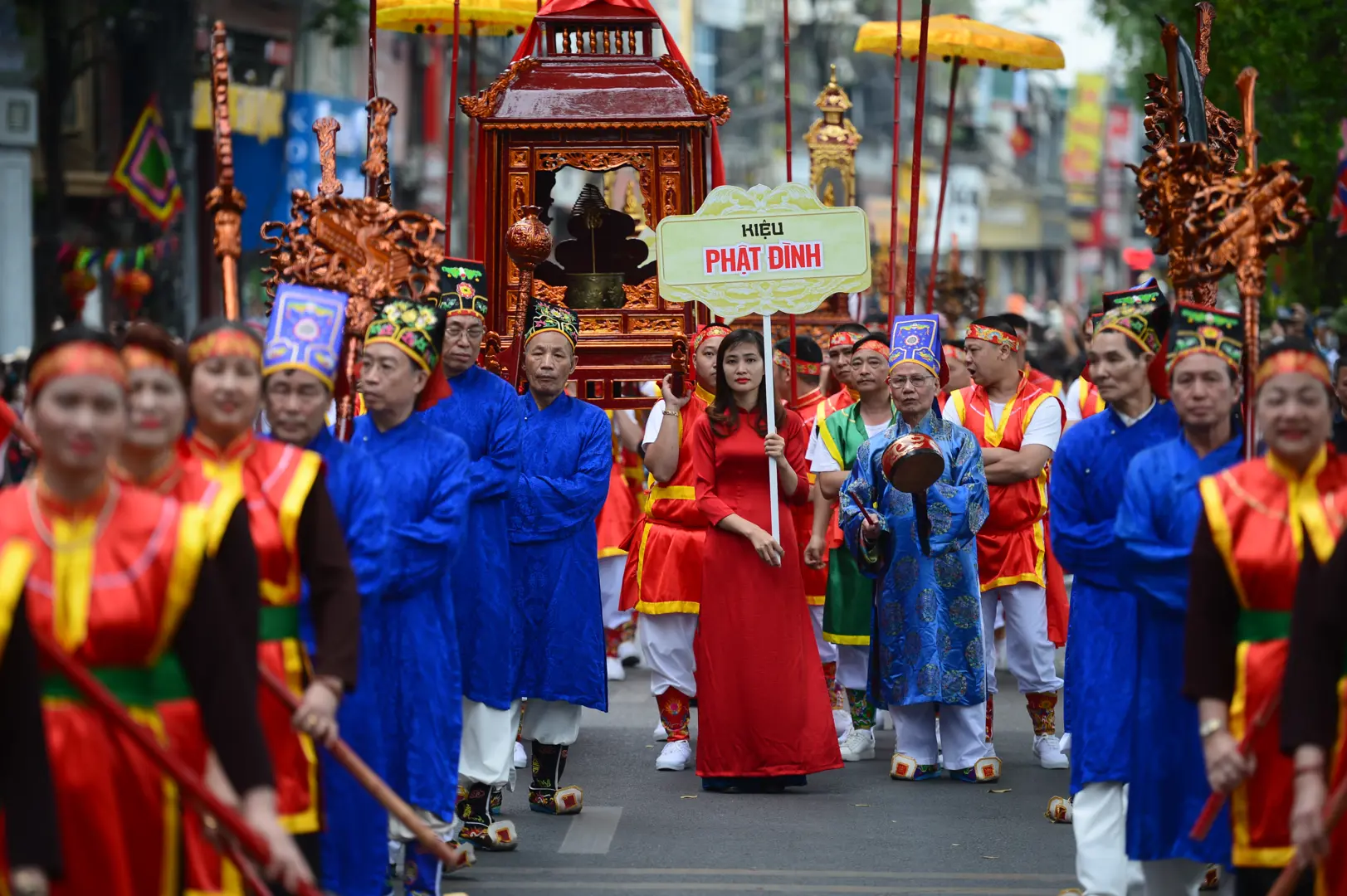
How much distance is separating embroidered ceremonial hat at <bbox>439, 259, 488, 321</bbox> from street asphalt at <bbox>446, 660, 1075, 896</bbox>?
204cm

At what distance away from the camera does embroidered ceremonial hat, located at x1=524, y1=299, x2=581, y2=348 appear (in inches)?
345

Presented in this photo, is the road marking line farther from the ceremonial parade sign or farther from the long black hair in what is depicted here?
the ceremonial parade sign

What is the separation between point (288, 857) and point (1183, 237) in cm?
356

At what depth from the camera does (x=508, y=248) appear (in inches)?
371

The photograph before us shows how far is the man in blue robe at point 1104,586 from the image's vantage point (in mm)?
6465

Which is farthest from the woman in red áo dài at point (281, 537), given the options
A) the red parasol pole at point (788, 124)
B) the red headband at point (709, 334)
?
the red parasol pole at point (788, 124)

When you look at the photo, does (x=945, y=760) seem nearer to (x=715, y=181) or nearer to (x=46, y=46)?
(x=715, y=181)

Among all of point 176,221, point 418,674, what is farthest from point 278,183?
point 418,674

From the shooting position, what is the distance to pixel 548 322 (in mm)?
8781

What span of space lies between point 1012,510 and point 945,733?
3.98 ft

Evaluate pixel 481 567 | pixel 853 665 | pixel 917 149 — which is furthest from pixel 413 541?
pixel 853 665

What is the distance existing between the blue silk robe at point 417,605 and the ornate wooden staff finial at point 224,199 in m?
0.64

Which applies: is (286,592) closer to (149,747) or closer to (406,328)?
(149,747)

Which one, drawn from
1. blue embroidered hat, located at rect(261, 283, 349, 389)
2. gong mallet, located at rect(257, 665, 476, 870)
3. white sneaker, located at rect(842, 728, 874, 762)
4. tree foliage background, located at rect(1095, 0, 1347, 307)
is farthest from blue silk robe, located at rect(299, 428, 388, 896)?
tree foliage background, located at rect(1095, 0, 1347, 307)
